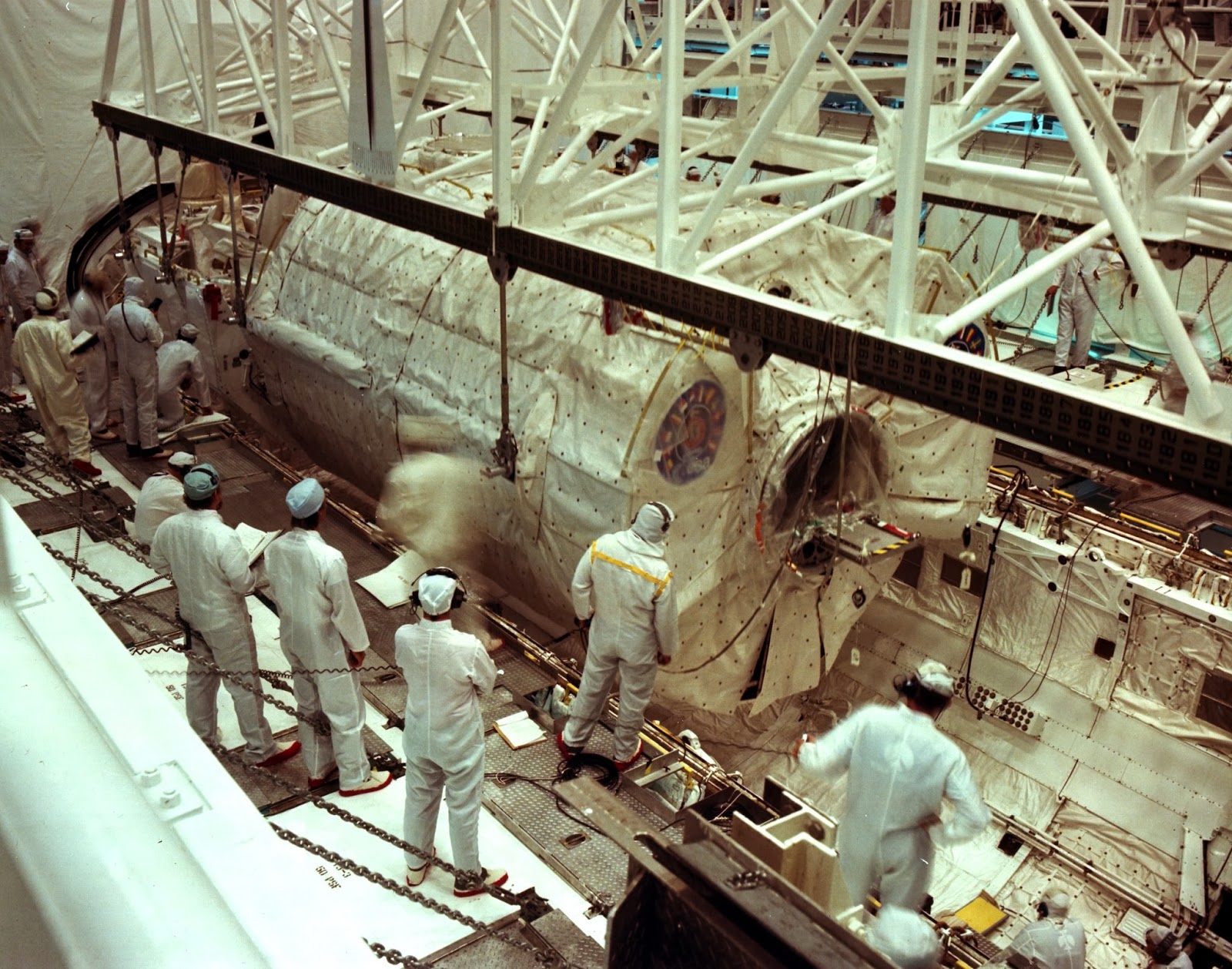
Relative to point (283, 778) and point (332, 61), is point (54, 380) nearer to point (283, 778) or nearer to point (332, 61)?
point (332, 61)

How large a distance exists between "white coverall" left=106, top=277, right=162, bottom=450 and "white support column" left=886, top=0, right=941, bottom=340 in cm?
706

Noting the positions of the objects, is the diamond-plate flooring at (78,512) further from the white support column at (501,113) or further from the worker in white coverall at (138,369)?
the white support column at (501,113)

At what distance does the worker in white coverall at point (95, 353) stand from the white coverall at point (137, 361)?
0.89 ft

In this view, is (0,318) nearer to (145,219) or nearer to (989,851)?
(145,219)

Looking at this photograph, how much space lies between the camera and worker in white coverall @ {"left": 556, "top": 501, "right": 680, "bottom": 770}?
6.02 m

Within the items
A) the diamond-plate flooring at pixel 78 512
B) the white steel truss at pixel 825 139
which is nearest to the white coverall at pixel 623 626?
the white steel truss at pixel 825 139

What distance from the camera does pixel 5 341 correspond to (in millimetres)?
11344

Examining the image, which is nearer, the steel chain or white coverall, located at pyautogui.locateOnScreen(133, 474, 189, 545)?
the steel chain

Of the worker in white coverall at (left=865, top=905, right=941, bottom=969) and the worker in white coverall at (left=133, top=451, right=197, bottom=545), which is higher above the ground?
the worker in white coverall at (left=865, top=905, right=941, bottom=969)

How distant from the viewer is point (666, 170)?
5172mm

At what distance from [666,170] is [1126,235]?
2106mm

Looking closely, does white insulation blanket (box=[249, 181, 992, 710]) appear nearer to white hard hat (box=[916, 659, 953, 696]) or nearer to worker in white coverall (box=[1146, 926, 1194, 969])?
white hard hat (box=[916, 659, 953, 696])

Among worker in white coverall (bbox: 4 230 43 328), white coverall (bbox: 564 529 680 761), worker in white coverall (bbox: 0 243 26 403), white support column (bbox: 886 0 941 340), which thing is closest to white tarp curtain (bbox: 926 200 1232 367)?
white coverall (bbox: 564 529 680 761)

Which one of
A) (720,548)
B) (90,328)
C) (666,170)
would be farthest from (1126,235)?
(90,328)
